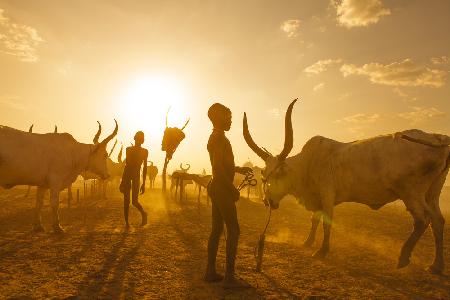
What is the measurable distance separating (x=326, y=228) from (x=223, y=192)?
348 centimetres

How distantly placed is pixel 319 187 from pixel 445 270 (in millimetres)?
2749

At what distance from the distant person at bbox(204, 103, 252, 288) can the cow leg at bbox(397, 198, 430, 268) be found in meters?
3.21

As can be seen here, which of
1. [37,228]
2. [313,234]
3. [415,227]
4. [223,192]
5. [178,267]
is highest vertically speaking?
[223,192]

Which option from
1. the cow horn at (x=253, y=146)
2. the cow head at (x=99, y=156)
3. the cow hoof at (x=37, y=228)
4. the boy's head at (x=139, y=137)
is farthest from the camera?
the cow head at (x=99, y=156)

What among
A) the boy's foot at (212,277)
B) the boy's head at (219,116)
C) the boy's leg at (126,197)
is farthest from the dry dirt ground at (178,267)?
the boy's head at (219,116)

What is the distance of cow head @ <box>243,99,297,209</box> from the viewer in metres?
6.99

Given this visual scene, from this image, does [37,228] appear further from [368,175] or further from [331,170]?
[368,175]

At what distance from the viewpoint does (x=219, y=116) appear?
4.93 meters

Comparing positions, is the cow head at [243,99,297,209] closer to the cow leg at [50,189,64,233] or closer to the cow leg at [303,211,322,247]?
the cow leg at [303,211,322,247]

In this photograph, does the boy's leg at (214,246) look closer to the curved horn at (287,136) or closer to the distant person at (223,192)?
the distant person at (223,192)

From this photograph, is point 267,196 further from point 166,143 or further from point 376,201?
point 166,143

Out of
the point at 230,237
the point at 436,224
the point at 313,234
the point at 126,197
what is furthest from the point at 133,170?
the point at 436,224

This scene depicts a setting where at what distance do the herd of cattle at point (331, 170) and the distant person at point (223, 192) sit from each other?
7.41ft

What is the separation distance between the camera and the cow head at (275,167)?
275 inches
